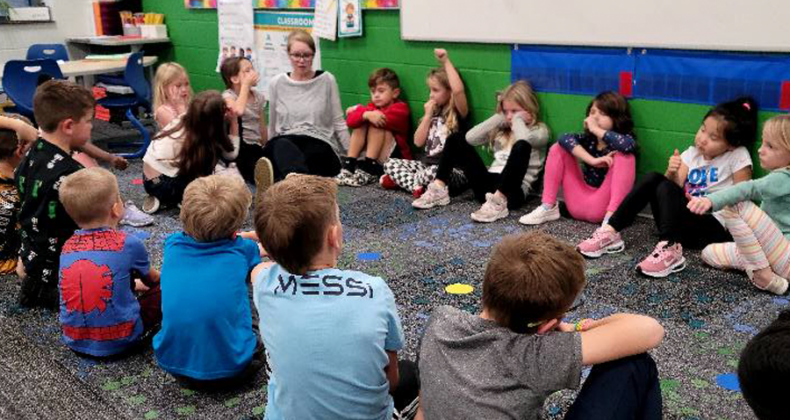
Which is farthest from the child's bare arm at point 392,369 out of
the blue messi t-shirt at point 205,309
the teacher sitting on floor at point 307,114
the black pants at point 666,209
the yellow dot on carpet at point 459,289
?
the teacher sitting on floor at point 307,114

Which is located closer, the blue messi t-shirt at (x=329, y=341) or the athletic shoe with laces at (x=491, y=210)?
the blue messi t-shirt at (x=329, y=341)

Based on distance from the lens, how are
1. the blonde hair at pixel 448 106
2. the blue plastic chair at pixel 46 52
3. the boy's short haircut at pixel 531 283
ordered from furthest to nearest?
the blue plastic chair at pixel 46 52
the blonde hair at pixel 448 106
the boy's short haircut at pixel 531 283

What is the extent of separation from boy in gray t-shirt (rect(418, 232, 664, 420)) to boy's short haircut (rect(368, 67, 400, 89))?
308 cm

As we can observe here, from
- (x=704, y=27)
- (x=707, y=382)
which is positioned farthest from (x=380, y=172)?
(x=707, y=382)

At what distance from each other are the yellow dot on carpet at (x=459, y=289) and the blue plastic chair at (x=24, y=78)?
3.25 m

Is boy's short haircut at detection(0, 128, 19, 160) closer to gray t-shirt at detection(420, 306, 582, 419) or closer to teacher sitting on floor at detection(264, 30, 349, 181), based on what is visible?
teacher sitting on floor at detection(264, 30, 349, 181)

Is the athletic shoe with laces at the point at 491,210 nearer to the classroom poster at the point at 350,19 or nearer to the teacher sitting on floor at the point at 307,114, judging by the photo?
the teacher sitting on floor at the point at 307,114

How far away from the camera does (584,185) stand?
348cm

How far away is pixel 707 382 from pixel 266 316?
1.23 m

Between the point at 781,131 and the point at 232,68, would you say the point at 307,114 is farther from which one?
the point at 781,131

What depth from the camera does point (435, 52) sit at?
13.3 feet

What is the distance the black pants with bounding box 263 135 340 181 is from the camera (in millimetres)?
4129

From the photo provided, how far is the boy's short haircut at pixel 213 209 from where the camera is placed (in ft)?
6.47

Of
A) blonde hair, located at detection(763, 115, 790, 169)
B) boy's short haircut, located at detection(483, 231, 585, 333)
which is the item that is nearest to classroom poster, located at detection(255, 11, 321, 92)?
blonde hair, located at detection(763, 115, 790, 169)
